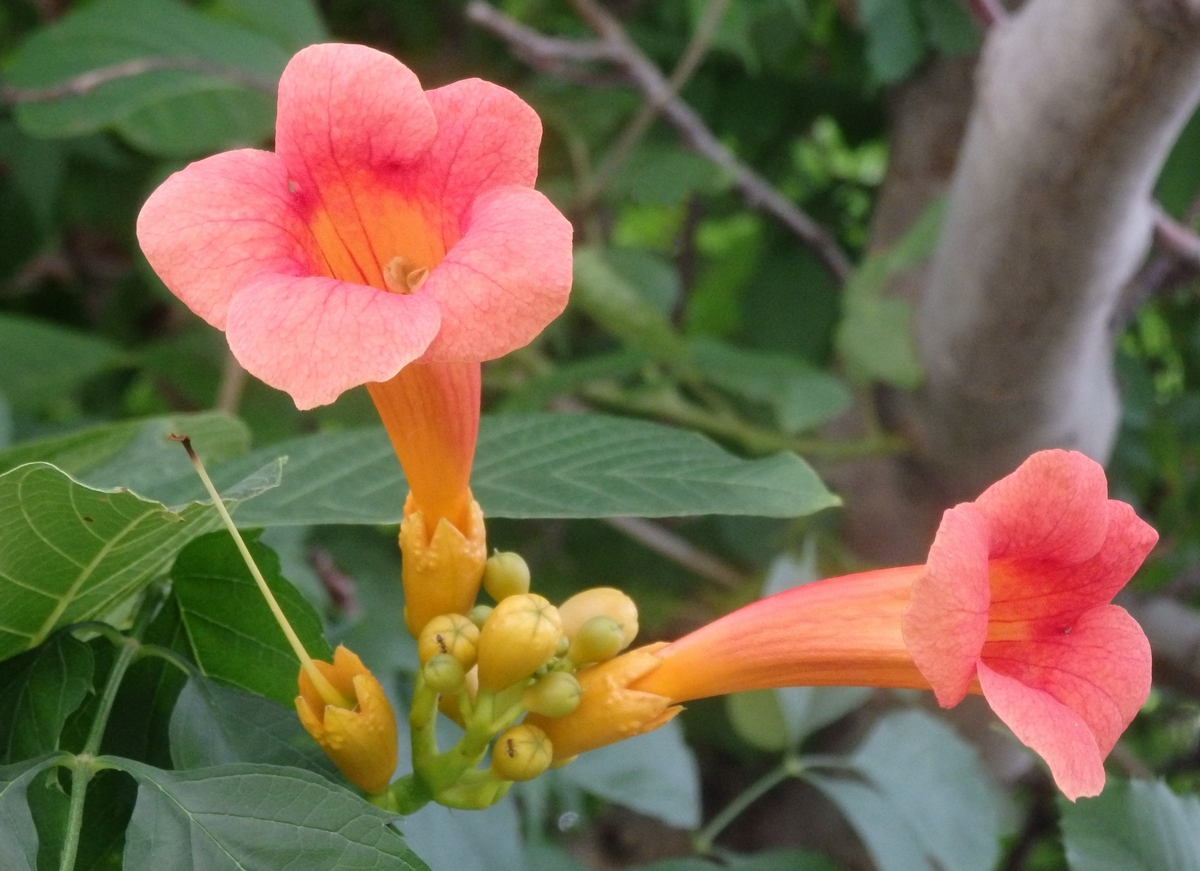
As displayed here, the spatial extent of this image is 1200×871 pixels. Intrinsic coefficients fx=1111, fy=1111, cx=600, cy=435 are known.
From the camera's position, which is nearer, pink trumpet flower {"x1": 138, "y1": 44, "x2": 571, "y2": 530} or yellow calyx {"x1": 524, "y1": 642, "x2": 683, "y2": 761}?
pink trumpet flower {"x1": 138, "y1": 44, "x2": 571, "y2": 530}

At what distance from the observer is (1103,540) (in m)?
0.90

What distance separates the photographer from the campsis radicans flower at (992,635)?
0.80m

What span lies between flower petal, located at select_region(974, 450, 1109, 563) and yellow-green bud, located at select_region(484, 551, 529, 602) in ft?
1.43

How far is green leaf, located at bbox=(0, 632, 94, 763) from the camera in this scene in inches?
33.4

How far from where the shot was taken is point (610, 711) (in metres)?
1.01

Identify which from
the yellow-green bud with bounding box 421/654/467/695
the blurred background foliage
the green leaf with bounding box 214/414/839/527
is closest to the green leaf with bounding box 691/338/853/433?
the blurred background foliage

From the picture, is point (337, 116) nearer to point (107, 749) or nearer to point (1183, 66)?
point (107, 749)

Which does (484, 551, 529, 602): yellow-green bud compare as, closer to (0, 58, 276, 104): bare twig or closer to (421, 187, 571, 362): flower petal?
(421, 187, 571, 362): flower petal

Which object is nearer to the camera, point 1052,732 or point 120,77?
point 1052,732

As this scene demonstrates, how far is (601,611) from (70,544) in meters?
0.47

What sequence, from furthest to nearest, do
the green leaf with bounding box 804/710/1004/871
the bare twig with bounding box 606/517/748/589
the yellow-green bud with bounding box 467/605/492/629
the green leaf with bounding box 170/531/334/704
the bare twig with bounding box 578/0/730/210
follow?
the bare twig with bounding box 606/517/748/589 < the bare twig with bounding box 578/0/730/210 < the green leaf with bounding box 804/710/1004/871 < the yellow-green bud with bounding box 467/605/492/629 < the green leaf with bounding box 170/531/334/704

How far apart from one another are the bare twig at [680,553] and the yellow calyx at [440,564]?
1533mm

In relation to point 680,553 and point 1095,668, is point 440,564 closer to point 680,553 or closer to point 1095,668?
point 1095,668

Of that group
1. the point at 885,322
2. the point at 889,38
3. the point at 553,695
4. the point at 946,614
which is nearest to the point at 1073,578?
the point at 946,614
